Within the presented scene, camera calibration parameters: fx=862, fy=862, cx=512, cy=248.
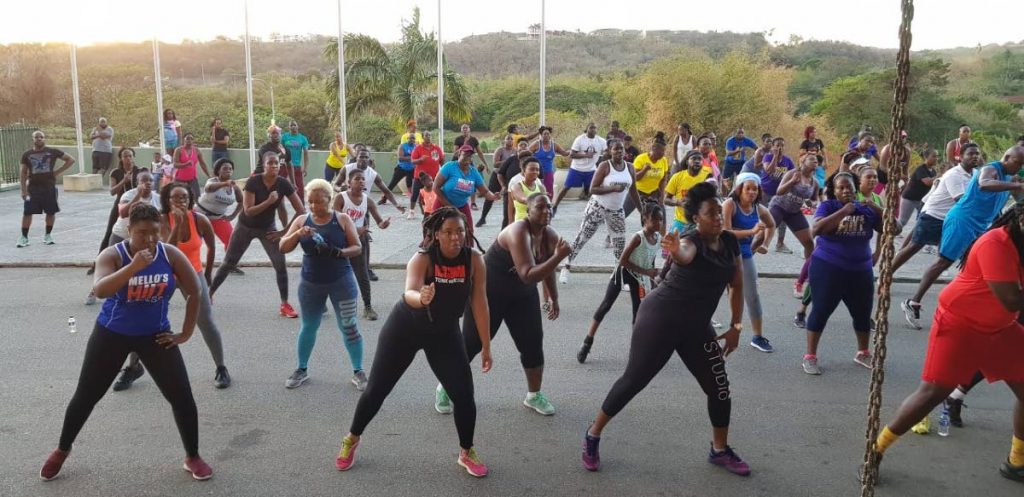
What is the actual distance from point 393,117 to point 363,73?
7.49ft

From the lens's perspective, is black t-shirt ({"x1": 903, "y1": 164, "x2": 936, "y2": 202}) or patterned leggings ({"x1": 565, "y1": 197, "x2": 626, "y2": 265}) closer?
patterned leggings ({"x1": 565, "y1": 197, "x2": 626, "y2": 265})

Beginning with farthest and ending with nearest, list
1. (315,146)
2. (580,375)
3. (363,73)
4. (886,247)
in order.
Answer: (315,146), (363,73), (580,375), (886,247)

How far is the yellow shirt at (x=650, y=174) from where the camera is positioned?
38.0ft

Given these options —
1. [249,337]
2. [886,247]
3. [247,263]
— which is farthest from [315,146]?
[886,247]

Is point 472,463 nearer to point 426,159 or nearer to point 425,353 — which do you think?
point 425,353

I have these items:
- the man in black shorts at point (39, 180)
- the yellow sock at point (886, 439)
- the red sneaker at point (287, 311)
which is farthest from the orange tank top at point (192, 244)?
the man in black shorts at point (39, 180)

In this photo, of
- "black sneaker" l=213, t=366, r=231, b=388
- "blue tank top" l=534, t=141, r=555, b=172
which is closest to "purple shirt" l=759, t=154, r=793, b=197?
"blue tank top" l=534, t=141, r=555, b=172

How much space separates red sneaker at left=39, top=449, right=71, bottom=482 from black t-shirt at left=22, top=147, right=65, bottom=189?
9.13 metres

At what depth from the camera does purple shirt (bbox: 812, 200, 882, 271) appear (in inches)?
268

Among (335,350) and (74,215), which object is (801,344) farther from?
(74,215)

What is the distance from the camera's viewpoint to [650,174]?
11.6 meters

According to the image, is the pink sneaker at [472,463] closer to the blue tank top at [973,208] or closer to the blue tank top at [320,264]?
the blue tank top at [320,264]

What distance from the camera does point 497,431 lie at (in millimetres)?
5867

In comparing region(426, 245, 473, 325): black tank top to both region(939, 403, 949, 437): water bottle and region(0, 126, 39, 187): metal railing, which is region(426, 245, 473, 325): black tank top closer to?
region(939, 403, 949, 437): water bottle
